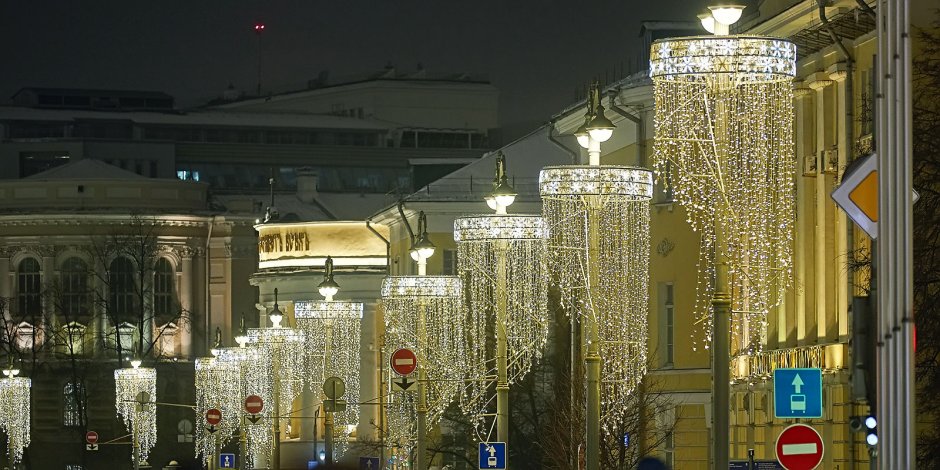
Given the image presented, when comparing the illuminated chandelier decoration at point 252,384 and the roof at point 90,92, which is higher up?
the roof at point 90,92

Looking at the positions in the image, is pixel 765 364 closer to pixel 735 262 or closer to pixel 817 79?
pixel 817 79

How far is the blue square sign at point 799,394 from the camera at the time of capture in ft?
70.4

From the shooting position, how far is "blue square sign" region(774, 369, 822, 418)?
2147cm

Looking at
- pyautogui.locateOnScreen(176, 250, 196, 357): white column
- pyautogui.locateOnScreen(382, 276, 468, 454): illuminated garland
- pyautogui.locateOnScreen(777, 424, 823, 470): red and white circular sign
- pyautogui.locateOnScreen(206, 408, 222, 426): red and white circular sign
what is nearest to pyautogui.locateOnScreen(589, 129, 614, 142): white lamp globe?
pyautogui.locateOnScreen(777, 424, 823, 470): red and white circular sign

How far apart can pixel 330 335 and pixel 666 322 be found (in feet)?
26.1

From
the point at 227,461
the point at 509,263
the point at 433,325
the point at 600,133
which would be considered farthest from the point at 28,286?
the point at 600,133

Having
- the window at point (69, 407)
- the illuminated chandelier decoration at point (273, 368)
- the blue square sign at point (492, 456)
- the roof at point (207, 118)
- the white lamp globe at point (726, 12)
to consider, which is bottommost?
the window at point (69, 407)

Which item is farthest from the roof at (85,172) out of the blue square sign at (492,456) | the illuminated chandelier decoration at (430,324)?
the blue square sign at (492,456)

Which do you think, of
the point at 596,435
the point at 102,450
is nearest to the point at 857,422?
the point at 596,435

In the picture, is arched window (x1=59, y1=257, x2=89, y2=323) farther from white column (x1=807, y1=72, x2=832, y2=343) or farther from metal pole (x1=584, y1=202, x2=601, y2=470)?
metal pole (x1=584, y1=202, x2=601, y2=470)

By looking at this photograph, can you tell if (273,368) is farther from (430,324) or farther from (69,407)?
(69,407)

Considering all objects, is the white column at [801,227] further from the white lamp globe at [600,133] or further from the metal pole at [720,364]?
the metal pole at [720,364]

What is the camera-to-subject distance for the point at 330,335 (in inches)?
2089

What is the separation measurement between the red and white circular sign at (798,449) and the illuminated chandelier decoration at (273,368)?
37.0 metres
